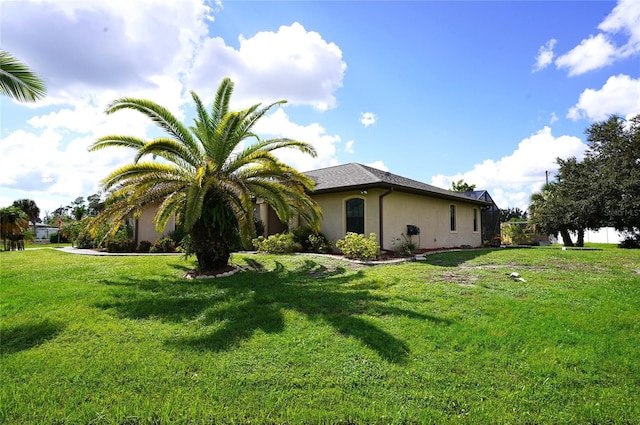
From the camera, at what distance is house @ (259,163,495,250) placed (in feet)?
46.1

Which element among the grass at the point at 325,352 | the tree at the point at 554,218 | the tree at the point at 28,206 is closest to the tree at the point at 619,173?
the tree at the point at 554,218

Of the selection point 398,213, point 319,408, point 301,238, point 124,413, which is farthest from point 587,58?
point 124,413

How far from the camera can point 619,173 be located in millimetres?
19234

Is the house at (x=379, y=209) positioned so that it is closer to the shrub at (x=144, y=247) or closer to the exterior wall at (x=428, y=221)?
the exterior wall at (x=428, y=221)

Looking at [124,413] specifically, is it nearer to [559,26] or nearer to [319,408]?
[319,408]

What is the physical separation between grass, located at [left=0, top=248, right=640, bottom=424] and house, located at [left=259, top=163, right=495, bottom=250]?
19.7 ft

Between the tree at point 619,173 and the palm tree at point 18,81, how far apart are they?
24255 mm

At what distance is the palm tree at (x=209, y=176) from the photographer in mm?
9047

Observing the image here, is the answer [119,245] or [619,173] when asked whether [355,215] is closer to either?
[119,245]

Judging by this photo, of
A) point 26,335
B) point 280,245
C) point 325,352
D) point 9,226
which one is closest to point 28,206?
point 9,226

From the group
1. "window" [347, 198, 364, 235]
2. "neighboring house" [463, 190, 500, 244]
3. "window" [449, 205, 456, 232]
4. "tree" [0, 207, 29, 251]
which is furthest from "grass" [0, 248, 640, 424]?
"tree" [0, 207, 29, 251]

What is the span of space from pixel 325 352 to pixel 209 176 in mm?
6167

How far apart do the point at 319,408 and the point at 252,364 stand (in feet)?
3.87

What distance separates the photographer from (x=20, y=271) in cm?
1041
